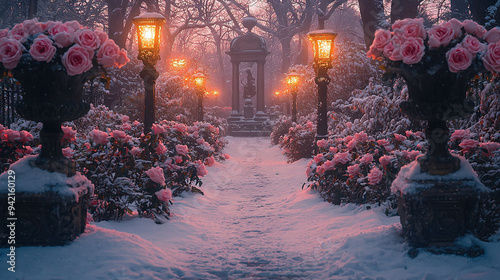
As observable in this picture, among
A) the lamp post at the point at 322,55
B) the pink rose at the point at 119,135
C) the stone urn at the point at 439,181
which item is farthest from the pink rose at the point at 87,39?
the lamp post at the point at 322,55

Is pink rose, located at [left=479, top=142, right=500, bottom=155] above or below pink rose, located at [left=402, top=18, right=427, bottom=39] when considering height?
below

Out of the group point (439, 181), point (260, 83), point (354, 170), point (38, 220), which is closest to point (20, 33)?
point (38, 220)

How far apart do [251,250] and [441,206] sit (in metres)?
2.33

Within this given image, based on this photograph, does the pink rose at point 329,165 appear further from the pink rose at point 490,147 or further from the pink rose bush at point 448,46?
the pink rose bush at point 448,46

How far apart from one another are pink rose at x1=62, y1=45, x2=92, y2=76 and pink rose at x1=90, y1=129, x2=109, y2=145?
187 cm

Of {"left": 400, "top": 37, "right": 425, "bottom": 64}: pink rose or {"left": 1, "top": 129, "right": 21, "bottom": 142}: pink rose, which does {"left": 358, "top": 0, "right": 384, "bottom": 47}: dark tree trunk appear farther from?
{"left": 1, "top": 129, "right": 21, "bottom": 142}: pink rose

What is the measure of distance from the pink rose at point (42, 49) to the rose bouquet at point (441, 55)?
3.42m

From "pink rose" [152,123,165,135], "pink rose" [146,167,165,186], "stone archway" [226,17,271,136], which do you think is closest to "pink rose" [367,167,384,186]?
"pink rose" [146,167,165,186]

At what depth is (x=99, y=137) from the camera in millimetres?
6359

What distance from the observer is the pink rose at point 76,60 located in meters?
4.52

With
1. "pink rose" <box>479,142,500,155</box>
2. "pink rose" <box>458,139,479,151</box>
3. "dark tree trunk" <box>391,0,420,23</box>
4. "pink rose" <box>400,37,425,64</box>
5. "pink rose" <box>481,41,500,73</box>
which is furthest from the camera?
"dark tree trunk" <box>391,0,420,23</box>

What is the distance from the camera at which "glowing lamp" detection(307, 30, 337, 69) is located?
10.9 m

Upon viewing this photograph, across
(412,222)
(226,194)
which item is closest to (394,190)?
(412,222)

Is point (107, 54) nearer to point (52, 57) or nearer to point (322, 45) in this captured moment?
point (52, 57)
